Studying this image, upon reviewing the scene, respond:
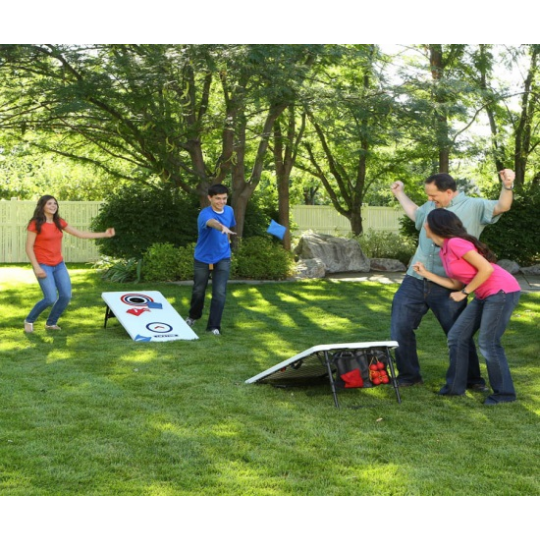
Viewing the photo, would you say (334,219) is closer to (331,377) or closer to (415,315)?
(415,315)

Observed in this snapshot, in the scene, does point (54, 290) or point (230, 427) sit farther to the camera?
point (54, 290)

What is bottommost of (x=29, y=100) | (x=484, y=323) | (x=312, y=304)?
(x=312, y=304)

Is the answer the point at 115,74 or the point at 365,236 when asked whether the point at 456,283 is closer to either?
the point at 115,74

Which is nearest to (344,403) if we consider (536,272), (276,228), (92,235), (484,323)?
(484,323)

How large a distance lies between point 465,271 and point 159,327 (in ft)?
14.7

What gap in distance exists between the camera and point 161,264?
15781mm

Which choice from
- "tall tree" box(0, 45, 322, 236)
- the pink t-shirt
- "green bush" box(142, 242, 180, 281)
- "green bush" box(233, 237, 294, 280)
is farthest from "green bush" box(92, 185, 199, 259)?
the pink t-shirt

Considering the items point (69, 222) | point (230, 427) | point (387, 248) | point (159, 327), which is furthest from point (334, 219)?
point (230, 427)

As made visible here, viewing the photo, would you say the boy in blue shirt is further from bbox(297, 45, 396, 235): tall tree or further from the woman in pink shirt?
bbox(297, 45, 396, 235): tall tree

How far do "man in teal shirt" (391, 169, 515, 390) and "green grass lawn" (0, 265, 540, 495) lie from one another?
0.33 meters

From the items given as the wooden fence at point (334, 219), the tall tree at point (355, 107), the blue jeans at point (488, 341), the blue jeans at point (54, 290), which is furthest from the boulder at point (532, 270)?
the blue jeans at point (488, 341)

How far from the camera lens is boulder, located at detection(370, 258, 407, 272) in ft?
61.6

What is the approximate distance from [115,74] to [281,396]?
341 inches

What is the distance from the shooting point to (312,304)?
42.3 feet
